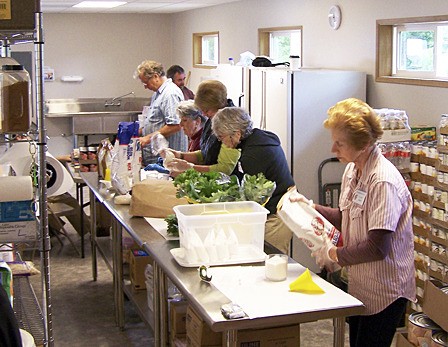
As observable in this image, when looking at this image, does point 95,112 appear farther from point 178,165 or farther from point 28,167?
point 28,167

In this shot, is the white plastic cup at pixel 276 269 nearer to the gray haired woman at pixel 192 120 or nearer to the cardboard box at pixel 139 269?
the cardboard box at pixel 139 269

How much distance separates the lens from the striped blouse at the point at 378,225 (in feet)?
8.82

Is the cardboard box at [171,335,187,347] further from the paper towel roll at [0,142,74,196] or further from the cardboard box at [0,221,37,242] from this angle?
the cardboard box at [0,221,37,242]

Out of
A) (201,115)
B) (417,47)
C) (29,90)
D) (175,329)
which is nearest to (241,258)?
(175,329)

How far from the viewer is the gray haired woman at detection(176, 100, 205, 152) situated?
4996 mm

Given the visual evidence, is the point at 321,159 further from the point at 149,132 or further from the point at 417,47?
the point at 149,132

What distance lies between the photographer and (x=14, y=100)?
2367 millimetres

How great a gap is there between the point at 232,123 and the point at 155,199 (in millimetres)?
594

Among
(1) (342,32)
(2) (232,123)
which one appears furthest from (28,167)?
(1) (342,32)

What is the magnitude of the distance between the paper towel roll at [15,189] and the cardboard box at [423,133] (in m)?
3.01

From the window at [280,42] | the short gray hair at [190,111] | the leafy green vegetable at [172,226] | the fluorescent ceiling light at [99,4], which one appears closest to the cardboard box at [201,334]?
the leafy green vegetable at [172,226]

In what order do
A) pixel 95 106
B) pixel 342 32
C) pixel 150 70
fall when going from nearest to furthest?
pixel 342 32, pixel 150 70, pixel 95 106

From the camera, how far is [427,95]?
16.3ft

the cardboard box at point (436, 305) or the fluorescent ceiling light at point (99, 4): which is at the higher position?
the fluorescent ceiling light at point (99, 4)
